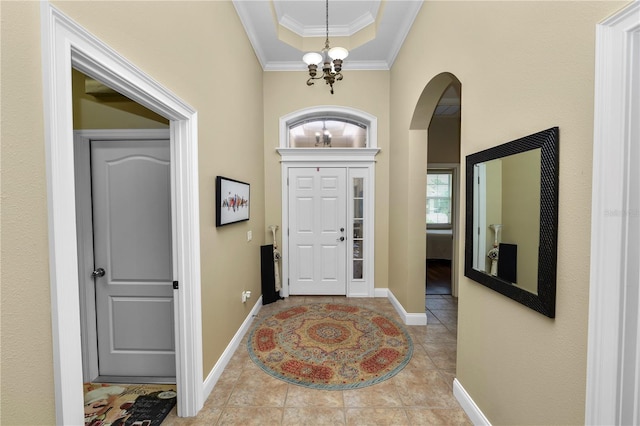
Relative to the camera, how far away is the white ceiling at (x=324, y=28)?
311 cm

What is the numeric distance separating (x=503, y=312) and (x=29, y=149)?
231 cm

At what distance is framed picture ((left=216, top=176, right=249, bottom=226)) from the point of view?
2.36 meters

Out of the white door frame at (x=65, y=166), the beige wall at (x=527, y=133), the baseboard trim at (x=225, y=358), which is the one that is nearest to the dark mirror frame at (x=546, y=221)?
the beige wall at (x=527, y=133)

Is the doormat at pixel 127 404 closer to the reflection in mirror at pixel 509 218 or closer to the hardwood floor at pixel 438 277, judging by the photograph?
the reflection in mirror at pixel 509 218

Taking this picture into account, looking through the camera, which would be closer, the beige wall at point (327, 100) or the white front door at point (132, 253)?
the white front door at point (132, 253)

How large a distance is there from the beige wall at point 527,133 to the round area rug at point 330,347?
2.64 ft

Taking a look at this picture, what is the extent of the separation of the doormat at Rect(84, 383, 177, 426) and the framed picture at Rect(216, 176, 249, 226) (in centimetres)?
145

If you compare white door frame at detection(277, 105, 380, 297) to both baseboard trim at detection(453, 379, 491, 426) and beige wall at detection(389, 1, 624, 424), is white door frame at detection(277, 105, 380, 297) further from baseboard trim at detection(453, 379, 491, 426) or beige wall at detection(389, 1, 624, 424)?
baseboard trim at detection(453, 379, 491, 426)

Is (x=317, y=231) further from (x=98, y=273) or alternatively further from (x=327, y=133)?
(x=98, y=273)

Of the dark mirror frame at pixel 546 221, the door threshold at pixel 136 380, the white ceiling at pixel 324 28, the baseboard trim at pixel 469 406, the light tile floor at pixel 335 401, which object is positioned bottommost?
the light tile floor at pixel 335 401

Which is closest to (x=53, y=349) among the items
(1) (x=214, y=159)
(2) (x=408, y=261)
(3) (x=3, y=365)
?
(3) (x=3, y=365)

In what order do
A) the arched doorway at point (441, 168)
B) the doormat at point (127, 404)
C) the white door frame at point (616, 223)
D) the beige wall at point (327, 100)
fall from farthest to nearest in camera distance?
the beige wall at point (327, 100) < the arched doorway at point (441, 168) < the doormat at point (127, 404) < the white door frame at point (616, 223)

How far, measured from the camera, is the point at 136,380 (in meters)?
2.35

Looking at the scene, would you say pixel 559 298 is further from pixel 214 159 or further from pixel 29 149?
pixel 214 159
